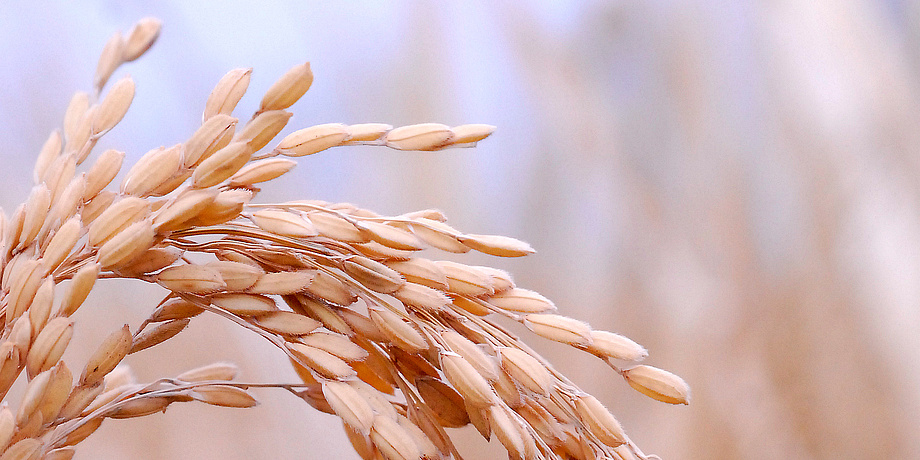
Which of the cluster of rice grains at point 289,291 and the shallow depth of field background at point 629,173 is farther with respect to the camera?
the shallow depth of field background at point 629,173

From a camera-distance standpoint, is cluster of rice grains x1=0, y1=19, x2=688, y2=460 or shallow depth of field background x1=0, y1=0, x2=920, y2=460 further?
shallow depth of field background x1=0, y1=0, x2=920, y2=460

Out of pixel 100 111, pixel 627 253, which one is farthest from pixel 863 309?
pixel 100 111

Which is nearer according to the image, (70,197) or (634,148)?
(70,197)

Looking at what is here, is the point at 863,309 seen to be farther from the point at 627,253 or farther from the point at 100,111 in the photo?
the point at 100,111

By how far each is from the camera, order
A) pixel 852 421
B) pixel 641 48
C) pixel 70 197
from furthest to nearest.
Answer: pixel 641 48 < pixel 852 421 < pixel 70 197
